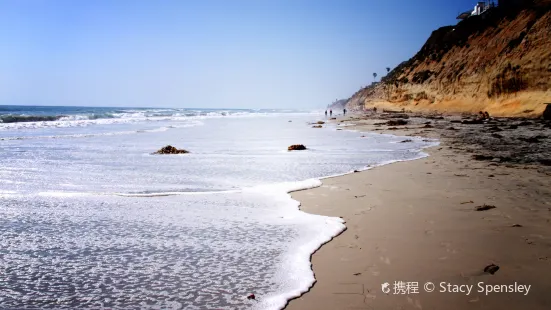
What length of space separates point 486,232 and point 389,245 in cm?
127

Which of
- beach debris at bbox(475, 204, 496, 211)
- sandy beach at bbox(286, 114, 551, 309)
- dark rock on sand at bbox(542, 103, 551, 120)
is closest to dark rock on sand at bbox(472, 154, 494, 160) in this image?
sandy beach at bbox(286, 114, 551, 309)

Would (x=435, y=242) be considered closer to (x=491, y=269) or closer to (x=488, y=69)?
(x=491, y=269)

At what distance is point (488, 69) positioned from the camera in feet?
121

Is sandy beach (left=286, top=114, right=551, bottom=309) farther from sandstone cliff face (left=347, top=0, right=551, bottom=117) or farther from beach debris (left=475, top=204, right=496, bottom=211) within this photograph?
sandstone cliff face (left=347, top=0, right=551, bottom=117)

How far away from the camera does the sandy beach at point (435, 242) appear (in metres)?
2.77

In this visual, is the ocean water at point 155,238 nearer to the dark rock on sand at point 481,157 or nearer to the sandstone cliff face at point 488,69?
the dark rock on sand at point 481,157

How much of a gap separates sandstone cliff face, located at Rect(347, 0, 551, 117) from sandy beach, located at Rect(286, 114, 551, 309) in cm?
2554

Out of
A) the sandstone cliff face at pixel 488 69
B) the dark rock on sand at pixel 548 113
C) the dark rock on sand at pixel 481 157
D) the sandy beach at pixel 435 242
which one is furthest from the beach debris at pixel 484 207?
the sandstone cliff face at pixel 488 69

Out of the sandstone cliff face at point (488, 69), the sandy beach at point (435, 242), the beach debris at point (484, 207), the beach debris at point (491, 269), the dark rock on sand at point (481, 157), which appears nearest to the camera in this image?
the sandy beach at point (435, 242)

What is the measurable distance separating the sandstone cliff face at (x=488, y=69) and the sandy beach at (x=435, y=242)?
25545mm

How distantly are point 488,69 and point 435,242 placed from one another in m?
40.0

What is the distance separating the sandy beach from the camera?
9.09 ft

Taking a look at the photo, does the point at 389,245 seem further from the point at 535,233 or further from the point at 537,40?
the point at 537,40

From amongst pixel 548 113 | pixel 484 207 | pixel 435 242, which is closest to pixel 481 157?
pixel 484 207
